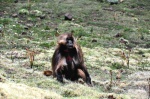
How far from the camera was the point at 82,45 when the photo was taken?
1580 cm

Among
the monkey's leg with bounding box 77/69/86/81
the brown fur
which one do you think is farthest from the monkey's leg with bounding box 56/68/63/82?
the monkey's leg with bounding box 77/69/86/81

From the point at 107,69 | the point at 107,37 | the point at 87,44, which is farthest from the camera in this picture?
the point at 107,37

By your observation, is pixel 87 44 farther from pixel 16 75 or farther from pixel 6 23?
pixel 16 75

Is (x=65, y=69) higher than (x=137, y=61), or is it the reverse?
(x=65, y=69)

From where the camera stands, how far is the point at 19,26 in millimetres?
17938

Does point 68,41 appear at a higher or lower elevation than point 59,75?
higher

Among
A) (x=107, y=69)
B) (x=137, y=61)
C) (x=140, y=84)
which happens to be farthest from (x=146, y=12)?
(x=140, y=84)

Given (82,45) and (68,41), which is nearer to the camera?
(68,41)

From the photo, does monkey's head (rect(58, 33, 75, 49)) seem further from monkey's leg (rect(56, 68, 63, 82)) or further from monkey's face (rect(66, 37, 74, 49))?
monkey's leg (rect(56, 68, 63, 82))

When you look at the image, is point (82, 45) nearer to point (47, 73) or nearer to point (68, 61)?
point (47, 73)

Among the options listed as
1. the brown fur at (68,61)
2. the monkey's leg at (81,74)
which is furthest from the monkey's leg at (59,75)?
the monkey's leg at (81,74)

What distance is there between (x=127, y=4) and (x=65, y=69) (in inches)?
600

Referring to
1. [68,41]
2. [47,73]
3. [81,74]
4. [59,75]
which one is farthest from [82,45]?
[59,75]

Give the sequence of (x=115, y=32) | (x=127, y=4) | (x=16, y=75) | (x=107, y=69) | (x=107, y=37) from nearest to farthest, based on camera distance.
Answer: (x=16, y=75) → (x=107, y=69) → (x=107, y=37) → (x=115, y=32) → (x=127, y=4)
